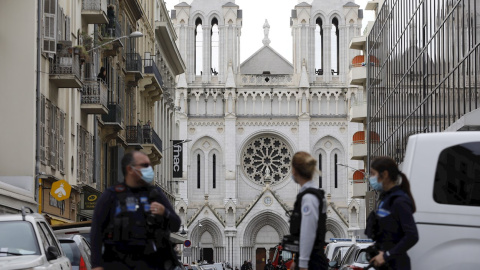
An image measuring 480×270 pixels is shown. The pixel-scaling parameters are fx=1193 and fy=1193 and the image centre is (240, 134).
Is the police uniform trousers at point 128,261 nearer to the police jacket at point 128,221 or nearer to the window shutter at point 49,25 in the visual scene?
the police jacket at point 128,221

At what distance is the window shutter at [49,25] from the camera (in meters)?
29.6

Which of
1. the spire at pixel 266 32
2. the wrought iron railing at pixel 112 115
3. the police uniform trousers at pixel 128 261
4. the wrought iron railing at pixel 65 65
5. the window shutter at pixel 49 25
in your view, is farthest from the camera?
the spire at pixel 266 32

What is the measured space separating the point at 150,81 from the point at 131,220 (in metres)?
42.6

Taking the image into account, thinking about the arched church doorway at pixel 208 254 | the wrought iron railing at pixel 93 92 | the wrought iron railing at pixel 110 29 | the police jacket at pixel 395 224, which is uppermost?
the wrought iron railing at pixel 110 29

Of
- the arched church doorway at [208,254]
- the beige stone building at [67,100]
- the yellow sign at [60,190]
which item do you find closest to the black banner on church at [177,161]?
the beige stone building at [67,100]

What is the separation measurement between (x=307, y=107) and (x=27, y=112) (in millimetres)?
64426

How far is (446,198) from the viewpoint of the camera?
1094 cm

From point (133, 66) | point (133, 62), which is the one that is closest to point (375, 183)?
point (133, 66)

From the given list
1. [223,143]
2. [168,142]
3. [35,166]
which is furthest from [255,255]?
[35,166]

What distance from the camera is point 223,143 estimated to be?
303 feet

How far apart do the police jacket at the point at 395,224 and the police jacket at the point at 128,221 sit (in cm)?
192

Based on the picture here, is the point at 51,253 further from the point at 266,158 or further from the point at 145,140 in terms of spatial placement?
the point at 266,158

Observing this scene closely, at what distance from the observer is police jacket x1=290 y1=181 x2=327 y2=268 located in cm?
1016

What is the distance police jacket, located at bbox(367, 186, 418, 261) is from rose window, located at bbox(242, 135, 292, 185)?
8153 centimetres
